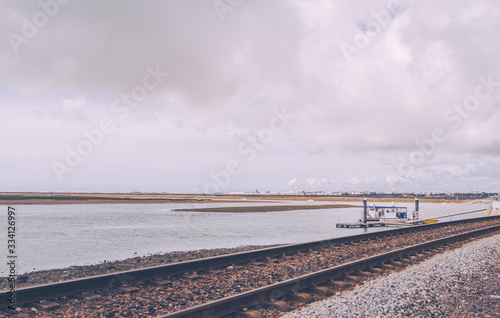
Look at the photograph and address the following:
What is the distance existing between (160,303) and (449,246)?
15753 mm

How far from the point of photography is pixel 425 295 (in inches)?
383

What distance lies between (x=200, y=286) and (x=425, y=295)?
5808 mm

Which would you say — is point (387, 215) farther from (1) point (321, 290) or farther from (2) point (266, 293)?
(2) point (266, 293)

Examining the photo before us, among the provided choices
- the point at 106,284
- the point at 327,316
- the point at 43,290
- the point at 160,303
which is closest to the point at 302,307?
the point at 327,316

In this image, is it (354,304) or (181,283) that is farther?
(181,283)

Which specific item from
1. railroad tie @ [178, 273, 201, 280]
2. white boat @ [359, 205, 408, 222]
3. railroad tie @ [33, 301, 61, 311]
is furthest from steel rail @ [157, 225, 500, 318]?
white boat @ [359, 205, 408, 222]

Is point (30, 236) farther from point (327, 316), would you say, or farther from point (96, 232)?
point (327, 316)

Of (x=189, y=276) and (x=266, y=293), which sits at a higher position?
(x=266, y=293)

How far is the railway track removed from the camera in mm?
8328

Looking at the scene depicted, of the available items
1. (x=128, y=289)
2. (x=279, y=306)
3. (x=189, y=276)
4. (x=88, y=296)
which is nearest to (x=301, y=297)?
(x=279, y=306)

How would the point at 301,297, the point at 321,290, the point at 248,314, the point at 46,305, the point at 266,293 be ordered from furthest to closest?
the point at 321,290
the point at 301,297
the point at 266,293
the point at 46,305
the point at 248,314

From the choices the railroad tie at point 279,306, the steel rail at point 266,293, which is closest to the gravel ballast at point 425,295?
the railroad tie at point 279,306

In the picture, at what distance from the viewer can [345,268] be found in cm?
1201

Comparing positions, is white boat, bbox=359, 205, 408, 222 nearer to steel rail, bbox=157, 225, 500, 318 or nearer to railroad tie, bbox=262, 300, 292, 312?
steel rail, bbox=157, 225, 500, 318
